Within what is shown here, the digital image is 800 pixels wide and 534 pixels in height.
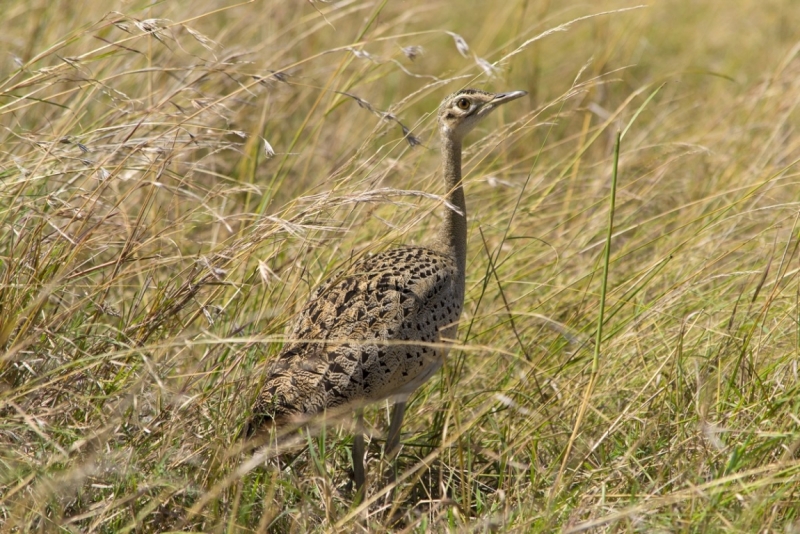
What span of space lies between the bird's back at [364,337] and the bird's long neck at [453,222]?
16 cm

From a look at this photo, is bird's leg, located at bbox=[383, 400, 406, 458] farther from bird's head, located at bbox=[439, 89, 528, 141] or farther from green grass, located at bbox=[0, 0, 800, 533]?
bird's head, located at bbox=[439, 89, 528, 141]

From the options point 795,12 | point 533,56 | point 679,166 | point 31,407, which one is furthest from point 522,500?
point 795,12

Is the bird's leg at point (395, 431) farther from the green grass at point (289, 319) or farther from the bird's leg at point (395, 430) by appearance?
the green grass at point (289, 319)

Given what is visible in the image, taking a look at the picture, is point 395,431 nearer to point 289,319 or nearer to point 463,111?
point 289,319

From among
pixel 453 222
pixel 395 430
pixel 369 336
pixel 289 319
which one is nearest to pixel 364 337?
pixel 369 336

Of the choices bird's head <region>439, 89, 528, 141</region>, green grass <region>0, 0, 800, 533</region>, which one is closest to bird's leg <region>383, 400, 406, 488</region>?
green grass <region>0, 0, 800, 533</region>

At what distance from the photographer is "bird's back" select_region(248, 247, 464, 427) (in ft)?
10.4

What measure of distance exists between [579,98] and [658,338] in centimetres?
292

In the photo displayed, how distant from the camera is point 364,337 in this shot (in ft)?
10.8

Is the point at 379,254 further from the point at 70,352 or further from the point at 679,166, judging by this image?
the point at 679,166

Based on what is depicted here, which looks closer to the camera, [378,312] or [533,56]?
[378,312]

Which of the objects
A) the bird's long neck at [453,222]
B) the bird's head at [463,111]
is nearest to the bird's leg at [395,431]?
the bird's long neck at [453,222]

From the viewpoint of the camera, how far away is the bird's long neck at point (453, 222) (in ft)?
12.5

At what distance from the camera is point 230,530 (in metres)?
2.63
